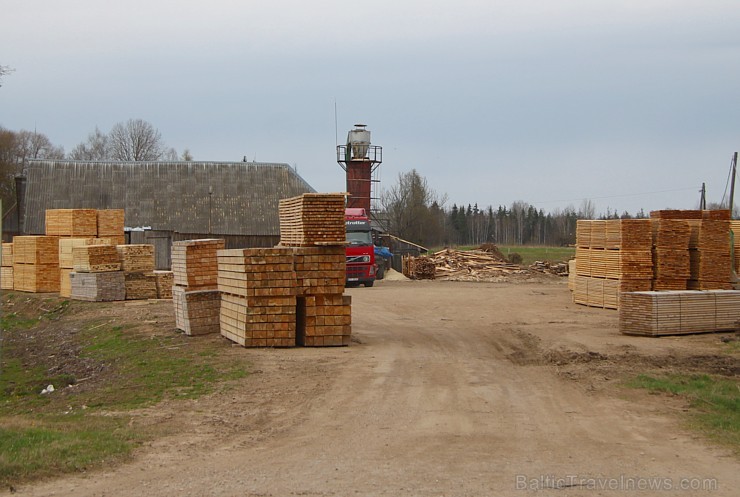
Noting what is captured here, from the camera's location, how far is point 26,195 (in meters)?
46.0

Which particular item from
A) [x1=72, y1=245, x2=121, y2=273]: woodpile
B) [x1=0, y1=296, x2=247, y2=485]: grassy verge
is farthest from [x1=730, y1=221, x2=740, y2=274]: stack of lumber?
[x1=72, y1=245, x2=121, y2=273]: woodpile

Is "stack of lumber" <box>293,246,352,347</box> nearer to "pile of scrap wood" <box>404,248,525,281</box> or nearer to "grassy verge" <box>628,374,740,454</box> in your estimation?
"grassy verge" <box>628,374,740,454</box>

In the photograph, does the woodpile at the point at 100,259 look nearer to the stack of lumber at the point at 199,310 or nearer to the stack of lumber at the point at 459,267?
the stack of lumber at the point at 199,310

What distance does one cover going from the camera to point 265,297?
1499 cm

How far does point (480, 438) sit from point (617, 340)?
834cm

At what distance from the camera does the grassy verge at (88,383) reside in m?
8.03

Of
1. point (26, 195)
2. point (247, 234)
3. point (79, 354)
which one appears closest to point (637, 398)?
point (79, 354)

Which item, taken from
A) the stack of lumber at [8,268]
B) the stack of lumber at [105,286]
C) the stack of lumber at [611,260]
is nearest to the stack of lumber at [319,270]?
the stack of lumber at [611,260]

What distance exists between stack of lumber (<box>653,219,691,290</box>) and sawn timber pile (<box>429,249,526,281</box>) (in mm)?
19541

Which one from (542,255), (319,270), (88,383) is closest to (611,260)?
(319,270)

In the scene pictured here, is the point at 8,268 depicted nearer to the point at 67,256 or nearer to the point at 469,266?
the point at 67,256

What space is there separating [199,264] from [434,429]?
954 centimetres

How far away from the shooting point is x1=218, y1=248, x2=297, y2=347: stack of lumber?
14.9 metres

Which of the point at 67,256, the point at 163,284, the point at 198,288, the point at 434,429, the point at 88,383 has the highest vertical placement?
the point at 67,256
